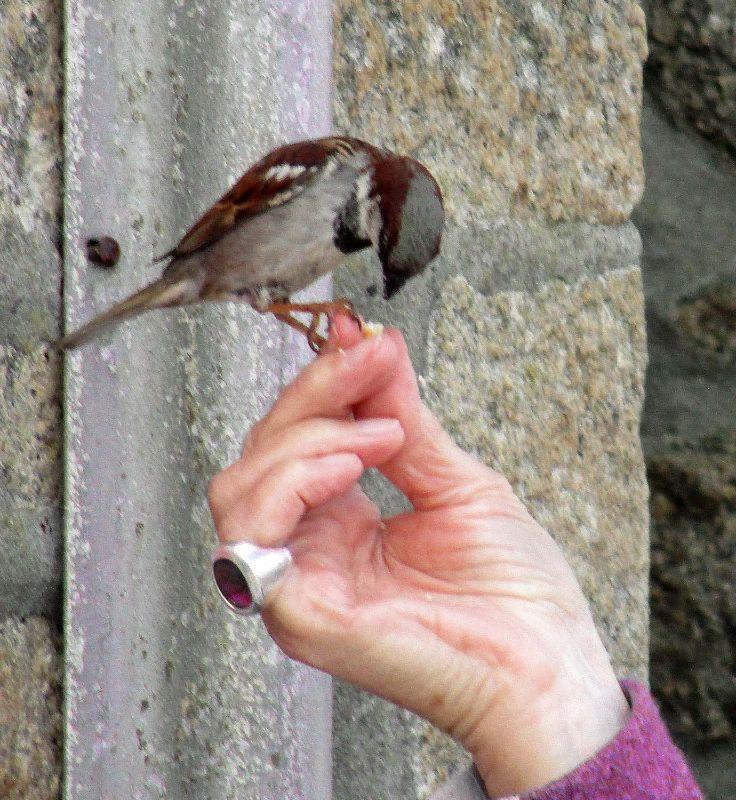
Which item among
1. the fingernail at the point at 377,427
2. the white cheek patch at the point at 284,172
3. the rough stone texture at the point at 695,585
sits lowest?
the rough stone texture at the point at 695,585

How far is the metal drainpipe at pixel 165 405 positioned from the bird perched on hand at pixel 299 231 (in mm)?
51

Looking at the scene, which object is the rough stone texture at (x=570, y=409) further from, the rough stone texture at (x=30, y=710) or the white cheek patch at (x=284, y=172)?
the rough stone texture at (x=30, y=710)

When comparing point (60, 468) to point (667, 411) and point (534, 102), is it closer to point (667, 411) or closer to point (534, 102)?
point (534, 102)

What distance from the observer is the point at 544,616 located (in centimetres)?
101

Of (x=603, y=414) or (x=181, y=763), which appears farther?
(x=603, y=414)

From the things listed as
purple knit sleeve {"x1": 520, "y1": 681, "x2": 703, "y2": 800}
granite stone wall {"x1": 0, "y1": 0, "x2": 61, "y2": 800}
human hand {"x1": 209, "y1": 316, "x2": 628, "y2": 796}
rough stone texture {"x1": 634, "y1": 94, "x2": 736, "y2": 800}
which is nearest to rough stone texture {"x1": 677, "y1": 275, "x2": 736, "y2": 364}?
rough stone texture {"x1": 634, "y1": 94, "x2": 736, "y2": 800}

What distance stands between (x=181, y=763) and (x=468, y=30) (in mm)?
696

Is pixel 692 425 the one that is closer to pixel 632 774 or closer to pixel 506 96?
pixel 506 96

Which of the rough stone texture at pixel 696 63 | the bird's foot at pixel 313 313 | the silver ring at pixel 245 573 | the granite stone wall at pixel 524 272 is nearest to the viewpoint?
the silver ring at pixel 245 573

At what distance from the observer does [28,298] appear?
1047 mm

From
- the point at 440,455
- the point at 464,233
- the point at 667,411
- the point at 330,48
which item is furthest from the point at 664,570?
the point at 330,48

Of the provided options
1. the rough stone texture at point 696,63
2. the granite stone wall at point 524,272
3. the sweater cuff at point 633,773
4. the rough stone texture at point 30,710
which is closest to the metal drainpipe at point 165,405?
the rough stone texture at point 30,710

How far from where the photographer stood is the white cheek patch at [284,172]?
0.96 m

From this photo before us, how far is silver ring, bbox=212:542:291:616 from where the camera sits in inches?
34.6
